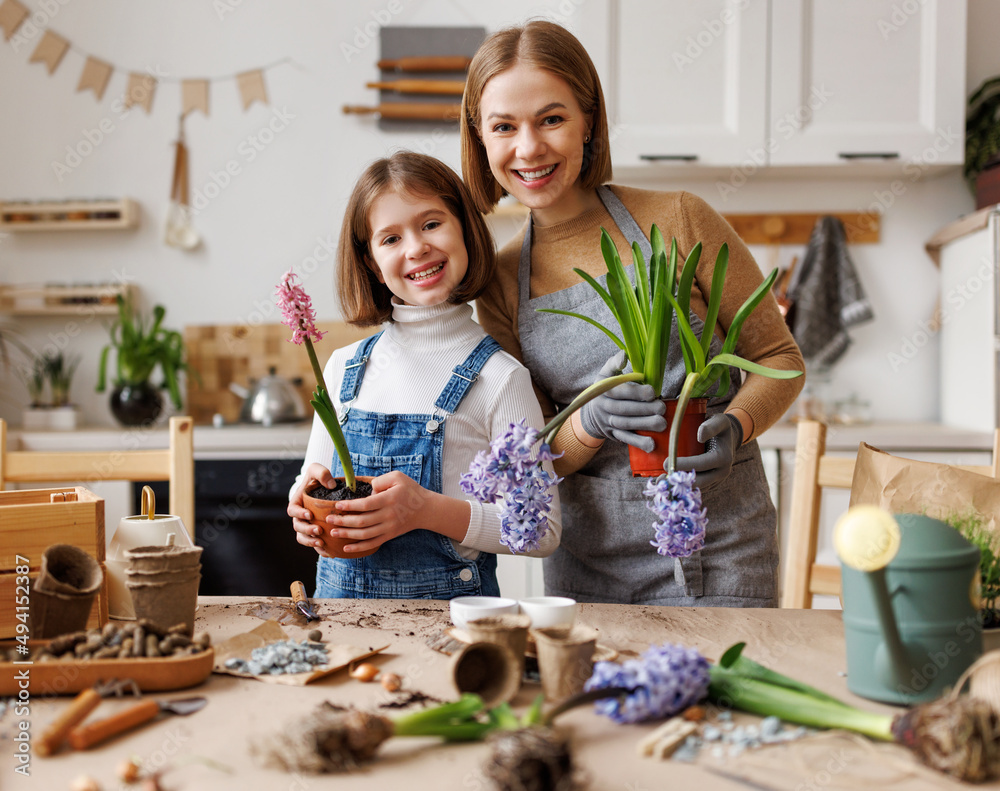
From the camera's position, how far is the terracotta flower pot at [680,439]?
989mm

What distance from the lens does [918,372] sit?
9.03ft

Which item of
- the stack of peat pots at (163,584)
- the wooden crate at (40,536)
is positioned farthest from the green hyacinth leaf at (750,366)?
the wooden crate at (40,536)

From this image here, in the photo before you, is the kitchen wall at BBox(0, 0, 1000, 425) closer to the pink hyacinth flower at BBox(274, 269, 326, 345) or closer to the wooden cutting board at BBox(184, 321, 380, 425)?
the wooden cutting board at BBox(184, 321, 380, 425)

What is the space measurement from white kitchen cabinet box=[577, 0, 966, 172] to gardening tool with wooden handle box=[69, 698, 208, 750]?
2059mm

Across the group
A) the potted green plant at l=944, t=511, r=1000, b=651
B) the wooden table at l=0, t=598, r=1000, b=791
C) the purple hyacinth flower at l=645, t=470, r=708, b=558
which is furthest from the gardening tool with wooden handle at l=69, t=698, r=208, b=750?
the potted green plant at l=944, t=511, r=1000, b=651

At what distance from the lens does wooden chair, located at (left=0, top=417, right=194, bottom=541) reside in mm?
1463

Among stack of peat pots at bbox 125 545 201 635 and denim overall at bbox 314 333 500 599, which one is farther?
denim overall at bbox 314 333 500 599

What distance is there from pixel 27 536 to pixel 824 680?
865 mm

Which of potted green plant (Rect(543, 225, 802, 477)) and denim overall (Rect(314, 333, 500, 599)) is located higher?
potted green plant (Rect(543, 225, 802, 477))

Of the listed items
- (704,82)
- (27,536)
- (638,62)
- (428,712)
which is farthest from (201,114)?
(428,712)

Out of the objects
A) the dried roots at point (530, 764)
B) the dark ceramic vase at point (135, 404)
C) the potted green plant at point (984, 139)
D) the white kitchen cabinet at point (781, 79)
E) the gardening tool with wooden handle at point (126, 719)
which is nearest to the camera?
the dried roots at point (530, 764)

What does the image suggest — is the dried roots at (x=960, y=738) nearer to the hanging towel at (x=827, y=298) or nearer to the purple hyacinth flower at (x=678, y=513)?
the purple hyacinth flower at (x=678, y=513)

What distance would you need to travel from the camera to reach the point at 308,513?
107 centimetres

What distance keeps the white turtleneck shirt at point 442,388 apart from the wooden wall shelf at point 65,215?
5.90ft
